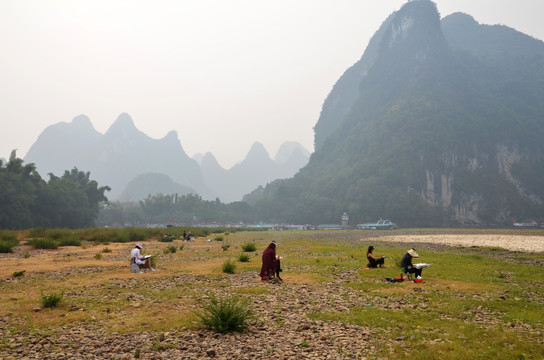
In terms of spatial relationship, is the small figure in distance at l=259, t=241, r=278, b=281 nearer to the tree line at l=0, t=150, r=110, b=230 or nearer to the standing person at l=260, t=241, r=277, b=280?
the standing person at l=260, t=241, r=277, b=280

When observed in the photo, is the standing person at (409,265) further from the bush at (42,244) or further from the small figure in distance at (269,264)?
the bush at (42,244)

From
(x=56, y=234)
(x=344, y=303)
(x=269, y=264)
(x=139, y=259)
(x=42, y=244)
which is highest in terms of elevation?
(x=269, y=264)

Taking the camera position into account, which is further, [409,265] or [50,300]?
[409,265]

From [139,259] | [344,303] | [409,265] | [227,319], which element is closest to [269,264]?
[344,303]

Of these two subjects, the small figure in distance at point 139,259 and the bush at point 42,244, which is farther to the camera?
the bush at point 42,244

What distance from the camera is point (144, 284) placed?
1761cm

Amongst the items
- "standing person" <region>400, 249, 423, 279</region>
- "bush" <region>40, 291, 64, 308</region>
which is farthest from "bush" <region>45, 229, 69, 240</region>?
"standing person" <region>400, 249, 423, 279</region>

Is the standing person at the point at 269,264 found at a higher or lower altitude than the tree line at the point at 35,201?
lower

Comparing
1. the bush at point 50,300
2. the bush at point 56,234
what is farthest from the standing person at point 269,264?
the bush at point 56,234

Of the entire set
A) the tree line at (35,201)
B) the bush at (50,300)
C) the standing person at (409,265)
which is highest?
the tree line at (35,201)

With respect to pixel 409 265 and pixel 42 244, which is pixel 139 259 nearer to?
pixel 409 265

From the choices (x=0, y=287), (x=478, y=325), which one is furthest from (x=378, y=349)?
(x=0, y=287)

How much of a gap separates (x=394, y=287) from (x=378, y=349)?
333 inches

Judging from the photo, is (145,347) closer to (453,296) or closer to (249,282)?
(249,282)
